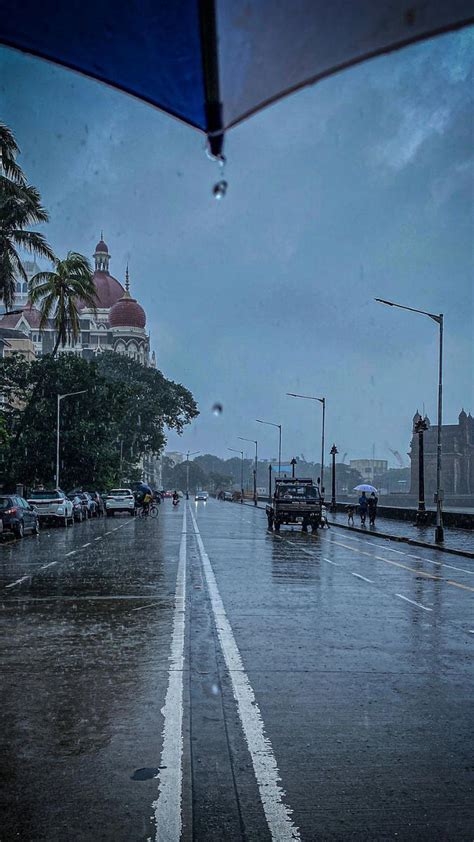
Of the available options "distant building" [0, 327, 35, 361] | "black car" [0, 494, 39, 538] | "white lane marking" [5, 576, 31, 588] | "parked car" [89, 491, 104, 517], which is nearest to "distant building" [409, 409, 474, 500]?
"distant building" [0, 327, 35, 361]

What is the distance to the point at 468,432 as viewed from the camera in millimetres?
137500

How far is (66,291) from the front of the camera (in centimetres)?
5041

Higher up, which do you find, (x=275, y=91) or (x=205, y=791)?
(x=275, y=91)

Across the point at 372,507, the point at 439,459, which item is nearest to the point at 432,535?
the point at 439,459

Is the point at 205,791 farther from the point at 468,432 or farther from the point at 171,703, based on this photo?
the point at 468,432

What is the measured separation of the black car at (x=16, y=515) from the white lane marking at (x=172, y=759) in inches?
786

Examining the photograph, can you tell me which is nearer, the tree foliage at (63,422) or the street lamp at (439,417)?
the street lamp at (439,417)

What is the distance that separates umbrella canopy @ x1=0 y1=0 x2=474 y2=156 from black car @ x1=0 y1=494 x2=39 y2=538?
88.1ft

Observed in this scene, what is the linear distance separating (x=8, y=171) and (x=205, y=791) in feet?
110

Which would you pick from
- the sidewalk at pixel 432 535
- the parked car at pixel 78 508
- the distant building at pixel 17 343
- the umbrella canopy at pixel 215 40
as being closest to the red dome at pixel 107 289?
the distant building at pixel 17 343

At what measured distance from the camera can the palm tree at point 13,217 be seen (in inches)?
1374

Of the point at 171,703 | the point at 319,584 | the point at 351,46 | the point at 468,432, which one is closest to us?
the point at 351,46

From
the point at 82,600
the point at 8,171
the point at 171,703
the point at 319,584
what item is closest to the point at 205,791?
the point at 171,703

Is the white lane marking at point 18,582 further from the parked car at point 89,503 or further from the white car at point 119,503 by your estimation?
the white car at point 119,503
